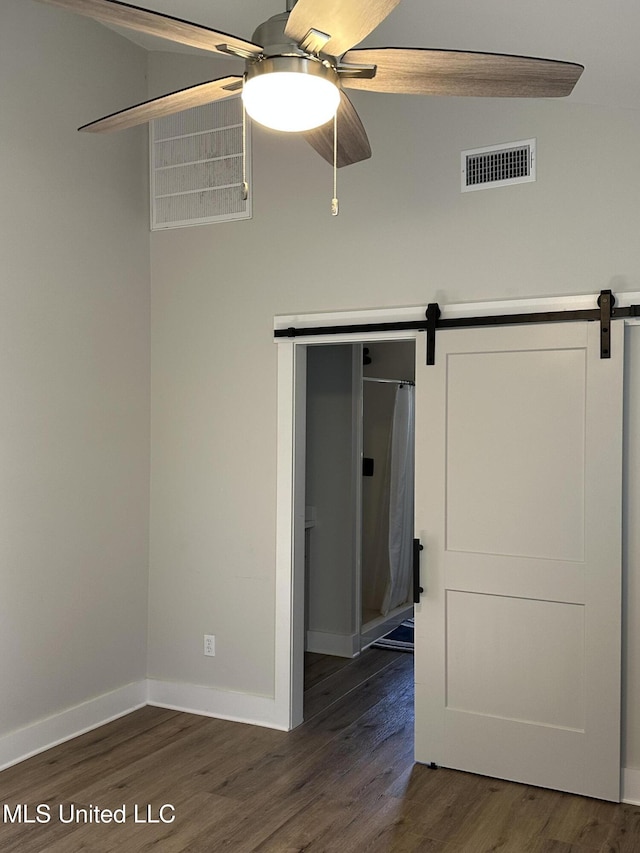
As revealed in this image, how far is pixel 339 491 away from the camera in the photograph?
5363 mm

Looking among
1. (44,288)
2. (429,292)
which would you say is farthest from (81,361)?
(429,292)

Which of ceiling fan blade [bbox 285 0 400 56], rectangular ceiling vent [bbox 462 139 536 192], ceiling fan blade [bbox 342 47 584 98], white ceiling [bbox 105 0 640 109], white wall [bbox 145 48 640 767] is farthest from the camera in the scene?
rectangular ceiling vent [bbox 462 139 536 192]

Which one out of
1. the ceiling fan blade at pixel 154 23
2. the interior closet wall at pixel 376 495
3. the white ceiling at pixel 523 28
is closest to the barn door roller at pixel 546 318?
the white ceiling at pixel 523 28

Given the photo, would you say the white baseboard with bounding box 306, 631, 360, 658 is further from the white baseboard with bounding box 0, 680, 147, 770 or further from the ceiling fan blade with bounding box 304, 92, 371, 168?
the ceiling fan blade with bounding box 304, 92, 371, 168

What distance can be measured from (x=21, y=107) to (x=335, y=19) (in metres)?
2.41

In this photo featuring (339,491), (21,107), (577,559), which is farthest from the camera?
(339,491)

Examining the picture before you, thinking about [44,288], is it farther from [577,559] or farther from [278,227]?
[577,559]

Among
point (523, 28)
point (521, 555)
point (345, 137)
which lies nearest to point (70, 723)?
point (521, 555)

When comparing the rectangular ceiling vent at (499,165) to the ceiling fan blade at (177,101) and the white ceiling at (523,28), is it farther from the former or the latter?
the ceiling fan blade at (177,101)

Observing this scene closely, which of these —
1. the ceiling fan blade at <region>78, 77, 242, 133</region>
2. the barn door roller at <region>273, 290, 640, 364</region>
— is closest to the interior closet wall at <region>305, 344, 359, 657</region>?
the barn door roller at <region>273, 290, 640, 364</region>

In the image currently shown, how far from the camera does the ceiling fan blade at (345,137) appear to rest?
228 cm

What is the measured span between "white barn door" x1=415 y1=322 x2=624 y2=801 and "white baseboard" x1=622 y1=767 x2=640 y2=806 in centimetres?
4

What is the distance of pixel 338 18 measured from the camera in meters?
1.72

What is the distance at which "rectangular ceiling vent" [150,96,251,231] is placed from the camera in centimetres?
415
